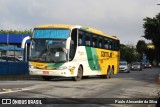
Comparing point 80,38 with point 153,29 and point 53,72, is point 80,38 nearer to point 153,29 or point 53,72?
point 53,72

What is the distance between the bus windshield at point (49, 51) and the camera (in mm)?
26903

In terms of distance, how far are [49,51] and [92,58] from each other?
4.71 meters

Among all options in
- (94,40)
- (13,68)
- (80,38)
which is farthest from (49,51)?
(13,68)

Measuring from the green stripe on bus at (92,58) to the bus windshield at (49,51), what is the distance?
3.12m

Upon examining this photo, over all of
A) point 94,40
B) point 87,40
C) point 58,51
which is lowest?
point 58,51

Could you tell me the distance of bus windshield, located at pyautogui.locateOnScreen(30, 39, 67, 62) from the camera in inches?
1059

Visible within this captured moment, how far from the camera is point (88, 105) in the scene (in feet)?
45.2

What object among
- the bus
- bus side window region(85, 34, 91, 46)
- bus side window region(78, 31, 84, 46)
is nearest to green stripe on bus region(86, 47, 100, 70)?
bus side window region(85, 34, 91, 46)

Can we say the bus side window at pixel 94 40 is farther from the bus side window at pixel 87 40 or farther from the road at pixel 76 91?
the road at pixel 76 91

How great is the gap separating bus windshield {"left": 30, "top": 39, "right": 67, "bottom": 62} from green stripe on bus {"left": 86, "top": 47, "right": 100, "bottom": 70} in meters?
3.12

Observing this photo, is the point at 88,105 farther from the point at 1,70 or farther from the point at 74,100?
the point at 1,70

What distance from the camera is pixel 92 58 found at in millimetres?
30781

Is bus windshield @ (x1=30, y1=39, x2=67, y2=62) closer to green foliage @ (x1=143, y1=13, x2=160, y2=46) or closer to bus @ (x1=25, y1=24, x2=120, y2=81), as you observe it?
bus @ (x1=25, y1=24, x2=120, y2=81)

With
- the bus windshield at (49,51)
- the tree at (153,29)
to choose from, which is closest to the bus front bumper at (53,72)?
the bus windshield at (49,51)
